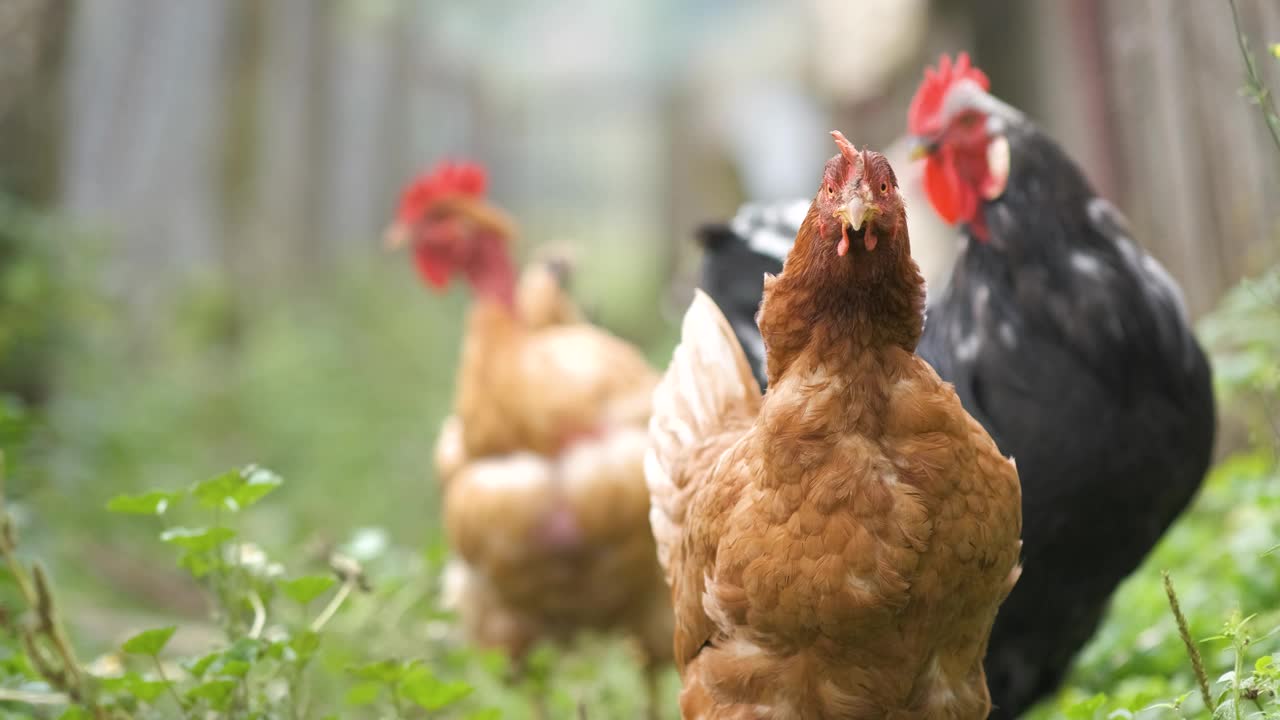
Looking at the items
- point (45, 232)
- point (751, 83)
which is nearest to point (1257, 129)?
point (45, 232)

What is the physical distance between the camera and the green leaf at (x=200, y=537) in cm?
212

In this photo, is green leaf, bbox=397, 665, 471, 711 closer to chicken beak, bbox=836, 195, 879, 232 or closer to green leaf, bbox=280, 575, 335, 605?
green leaf, bbox=280, 575, 335, 605

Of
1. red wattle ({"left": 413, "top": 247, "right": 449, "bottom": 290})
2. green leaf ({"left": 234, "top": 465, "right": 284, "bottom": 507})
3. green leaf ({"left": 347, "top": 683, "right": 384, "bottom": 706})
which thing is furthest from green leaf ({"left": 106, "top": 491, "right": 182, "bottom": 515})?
red wattle ({"left": 413, "top": 247, "right": 449, "bottom": 290})

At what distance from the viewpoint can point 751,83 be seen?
53.3ft

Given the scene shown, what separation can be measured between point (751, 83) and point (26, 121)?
12707 mm

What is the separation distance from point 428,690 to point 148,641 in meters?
0.58

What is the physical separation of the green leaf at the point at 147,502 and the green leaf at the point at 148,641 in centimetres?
25

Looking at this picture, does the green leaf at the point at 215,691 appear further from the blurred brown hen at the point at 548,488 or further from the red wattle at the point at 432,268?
the red wattle at the point at 432,268

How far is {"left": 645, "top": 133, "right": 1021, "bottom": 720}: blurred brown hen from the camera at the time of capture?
182 cm

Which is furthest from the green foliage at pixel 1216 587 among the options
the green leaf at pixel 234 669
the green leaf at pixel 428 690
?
the green leaf at pixel 234 669

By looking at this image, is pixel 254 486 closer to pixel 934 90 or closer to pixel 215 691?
pixel 215 691

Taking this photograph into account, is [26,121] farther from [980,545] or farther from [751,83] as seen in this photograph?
[751,83]

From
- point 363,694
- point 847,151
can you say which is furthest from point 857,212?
point 363,694

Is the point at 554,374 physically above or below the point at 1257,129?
below
